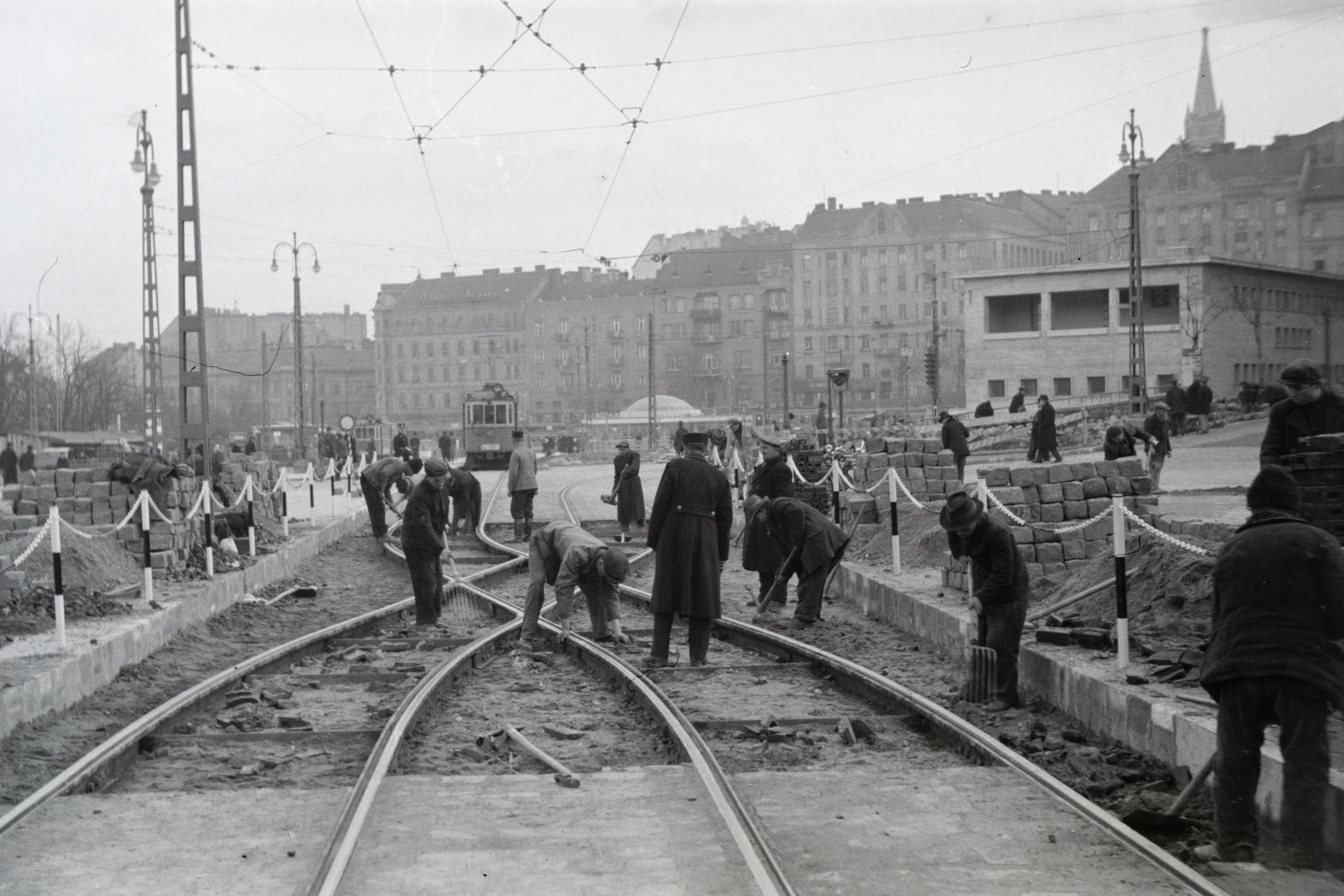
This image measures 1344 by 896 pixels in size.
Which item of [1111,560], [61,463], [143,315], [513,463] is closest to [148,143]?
[143,315]

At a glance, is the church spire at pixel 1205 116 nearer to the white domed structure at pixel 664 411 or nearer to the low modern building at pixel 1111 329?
the low modern building at pixel 1111 329

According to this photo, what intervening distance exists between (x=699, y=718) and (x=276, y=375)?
122m

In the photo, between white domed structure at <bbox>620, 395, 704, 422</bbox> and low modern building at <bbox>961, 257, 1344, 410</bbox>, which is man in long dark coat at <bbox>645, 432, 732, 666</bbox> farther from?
white domed structure at <bbox>620, 395, 704, 422</bbox>

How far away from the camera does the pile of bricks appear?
14742 millimetres

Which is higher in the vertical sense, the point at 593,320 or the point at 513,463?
the point at 593,320

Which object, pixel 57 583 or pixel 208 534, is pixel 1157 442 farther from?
pixel 57 583

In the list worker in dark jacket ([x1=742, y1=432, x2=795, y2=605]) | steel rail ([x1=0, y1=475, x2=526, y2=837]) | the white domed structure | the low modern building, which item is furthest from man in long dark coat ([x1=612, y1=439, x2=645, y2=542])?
the white domed structure

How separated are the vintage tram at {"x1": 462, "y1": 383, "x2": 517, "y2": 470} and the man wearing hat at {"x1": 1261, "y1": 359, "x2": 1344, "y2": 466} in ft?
153

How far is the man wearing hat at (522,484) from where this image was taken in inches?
917

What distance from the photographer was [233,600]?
1667cm

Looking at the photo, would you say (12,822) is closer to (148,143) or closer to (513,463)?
(513,463)

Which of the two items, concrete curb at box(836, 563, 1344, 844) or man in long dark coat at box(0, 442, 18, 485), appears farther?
man in long dark coat at box(0, 442, 18, 485)

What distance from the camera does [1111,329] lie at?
62000 millimetres

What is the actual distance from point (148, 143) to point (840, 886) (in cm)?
2858
